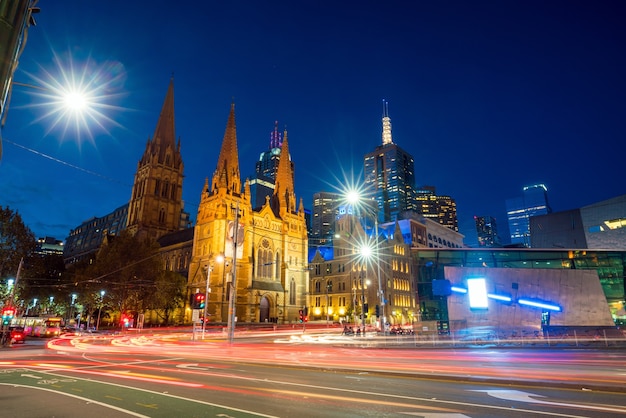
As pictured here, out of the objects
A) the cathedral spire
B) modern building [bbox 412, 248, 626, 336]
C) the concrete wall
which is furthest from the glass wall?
the cathedral spire

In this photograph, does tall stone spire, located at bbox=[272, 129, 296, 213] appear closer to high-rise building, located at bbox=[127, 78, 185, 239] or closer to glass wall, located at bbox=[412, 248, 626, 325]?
high-rise building, located at bbox=[127, 78, 185, 239]

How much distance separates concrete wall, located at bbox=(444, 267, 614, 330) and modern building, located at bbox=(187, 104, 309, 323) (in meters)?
34.0

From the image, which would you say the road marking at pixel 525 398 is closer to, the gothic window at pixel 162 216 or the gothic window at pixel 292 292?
the gothic window at pixel 292 292

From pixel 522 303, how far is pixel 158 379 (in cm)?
3705

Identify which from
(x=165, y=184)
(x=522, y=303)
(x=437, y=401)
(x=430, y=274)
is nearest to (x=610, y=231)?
(x=430, y=274)

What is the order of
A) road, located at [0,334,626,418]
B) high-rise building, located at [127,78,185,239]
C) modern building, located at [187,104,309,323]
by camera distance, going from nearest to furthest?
road, located at [0,334,626,418] → modern building, located at [187,104,309,323] → high-rise building, located at [127,78,185,239]

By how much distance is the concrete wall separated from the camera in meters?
38.3

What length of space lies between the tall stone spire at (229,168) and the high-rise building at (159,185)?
32897mm

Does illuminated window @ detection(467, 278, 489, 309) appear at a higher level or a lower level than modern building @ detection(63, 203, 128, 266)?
lower

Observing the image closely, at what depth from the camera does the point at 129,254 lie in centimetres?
6425

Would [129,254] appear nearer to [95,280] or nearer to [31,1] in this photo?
[95,280]

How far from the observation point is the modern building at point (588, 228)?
73500 mm

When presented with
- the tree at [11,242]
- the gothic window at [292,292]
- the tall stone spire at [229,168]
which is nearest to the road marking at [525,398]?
the tree at [11,242]

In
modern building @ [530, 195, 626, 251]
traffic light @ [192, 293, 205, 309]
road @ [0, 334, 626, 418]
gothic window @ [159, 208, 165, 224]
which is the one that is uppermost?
gothic window @ [159, 208, 165, 224]
